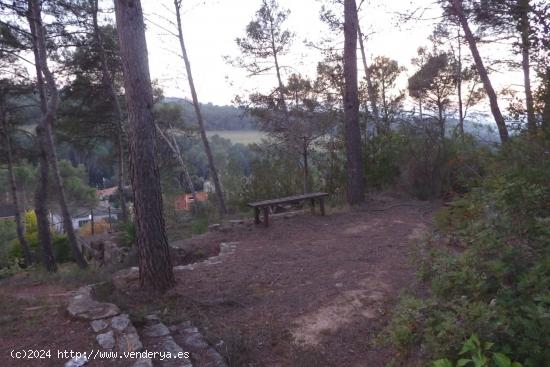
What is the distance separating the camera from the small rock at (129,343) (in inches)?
111

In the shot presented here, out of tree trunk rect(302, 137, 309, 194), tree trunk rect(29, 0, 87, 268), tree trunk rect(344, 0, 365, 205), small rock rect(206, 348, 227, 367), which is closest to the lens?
small rock rect(206, 348, 227, 367)

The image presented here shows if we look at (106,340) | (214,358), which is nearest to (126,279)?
(106,340)

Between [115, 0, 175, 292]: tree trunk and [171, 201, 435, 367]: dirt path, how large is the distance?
24.5 inches

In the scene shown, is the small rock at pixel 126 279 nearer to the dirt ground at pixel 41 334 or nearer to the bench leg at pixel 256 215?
the dirt ground at pixel 41 334

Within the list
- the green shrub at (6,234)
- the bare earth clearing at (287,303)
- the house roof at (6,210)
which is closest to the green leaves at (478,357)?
the bare earth clearing at (287,303)

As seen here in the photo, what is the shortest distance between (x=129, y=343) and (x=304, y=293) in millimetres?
1765

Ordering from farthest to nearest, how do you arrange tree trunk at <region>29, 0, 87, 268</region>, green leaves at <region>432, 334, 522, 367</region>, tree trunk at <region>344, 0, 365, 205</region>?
1. tree trunk at <region>344, 0, 365, 205</region>
2. tree trunk at <region>29, 0, 87, 268</region>
3. green leaves at <region>432, 334, 522, 367</region>

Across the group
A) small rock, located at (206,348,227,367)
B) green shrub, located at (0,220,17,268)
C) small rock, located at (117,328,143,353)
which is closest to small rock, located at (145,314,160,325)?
small rock, located at (117,328,143,353)

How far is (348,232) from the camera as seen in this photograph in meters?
6.69

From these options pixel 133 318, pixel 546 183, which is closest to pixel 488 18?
pixel 546 183

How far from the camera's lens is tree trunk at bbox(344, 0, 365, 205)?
8672 millimetres

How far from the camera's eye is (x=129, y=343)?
2881mm

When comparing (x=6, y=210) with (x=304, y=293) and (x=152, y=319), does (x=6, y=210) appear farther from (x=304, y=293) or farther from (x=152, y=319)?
(x=304, y=293)

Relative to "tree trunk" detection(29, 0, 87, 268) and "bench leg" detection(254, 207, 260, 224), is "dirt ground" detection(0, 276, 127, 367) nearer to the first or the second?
"bench leg" detection(254, 207, 260, 224)
